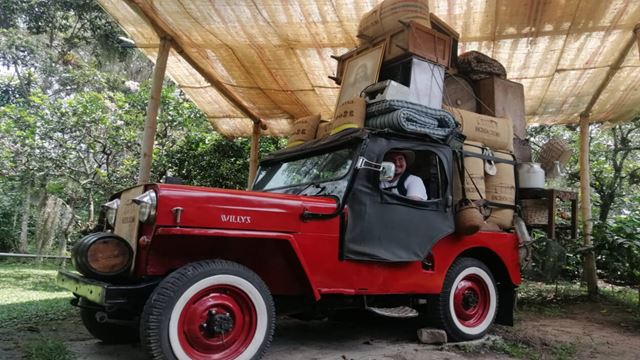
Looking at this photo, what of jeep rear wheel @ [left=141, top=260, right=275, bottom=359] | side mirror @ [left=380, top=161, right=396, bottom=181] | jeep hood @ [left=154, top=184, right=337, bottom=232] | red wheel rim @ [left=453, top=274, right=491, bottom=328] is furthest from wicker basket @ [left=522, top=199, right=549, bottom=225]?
jeep rear wheel @ [left=141, top=260, right=275, bottom=359]

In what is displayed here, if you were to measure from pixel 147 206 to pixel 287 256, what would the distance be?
1.05 meters

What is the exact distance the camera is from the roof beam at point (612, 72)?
5.75m

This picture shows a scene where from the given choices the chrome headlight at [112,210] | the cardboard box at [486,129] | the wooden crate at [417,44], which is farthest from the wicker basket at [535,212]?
the chrome headlight at [112,210]

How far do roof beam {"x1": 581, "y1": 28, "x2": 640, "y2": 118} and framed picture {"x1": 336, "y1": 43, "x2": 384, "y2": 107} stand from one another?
9.58ft

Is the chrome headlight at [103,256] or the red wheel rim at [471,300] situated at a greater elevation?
the chrome headlight at [103,256]

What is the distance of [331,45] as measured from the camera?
6188mm

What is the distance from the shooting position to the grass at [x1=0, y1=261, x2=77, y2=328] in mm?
4574

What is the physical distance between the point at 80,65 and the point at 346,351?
1581 cm

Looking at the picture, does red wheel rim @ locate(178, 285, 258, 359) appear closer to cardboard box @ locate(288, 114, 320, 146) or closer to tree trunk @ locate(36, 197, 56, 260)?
cardboard box @ locate(288, 114, 320, 146)

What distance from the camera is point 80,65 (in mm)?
16203

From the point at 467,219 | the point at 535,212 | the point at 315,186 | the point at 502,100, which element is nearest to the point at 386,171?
the point at 315,186

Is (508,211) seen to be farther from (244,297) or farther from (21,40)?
(21,40)

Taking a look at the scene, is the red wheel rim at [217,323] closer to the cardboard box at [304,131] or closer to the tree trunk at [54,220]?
the cardboard box at [304,131]

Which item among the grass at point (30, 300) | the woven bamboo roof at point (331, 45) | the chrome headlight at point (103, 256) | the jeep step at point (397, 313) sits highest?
the woven bamboo roof at point (331, 45)
